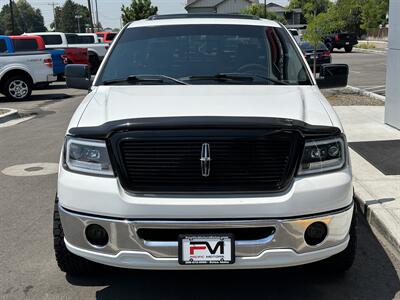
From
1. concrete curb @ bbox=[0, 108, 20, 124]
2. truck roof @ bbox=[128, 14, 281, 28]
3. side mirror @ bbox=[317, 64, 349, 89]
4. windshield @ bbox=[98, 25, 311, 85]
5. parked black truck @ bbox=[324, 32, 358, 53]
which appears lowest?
parked black truck @ bbox=[324, 32, 358, 53]

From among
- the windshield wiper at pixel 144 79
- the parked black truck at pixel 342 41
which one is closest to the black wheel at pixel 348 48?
the parked black truck at pixel 342 41

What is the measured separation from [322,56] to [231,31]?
59.2 feet

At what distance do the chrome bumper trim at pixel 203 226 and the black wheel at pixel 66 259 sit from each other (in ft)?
1.53

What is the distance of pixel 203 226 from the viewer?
10.3 feet

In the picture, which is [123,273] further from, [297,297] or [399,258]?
[399,258]

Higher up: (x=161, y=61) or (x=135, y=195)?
(x=161, y=61)

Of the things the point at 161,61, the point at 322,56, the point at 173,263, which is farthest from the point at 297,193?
the point at 322,56

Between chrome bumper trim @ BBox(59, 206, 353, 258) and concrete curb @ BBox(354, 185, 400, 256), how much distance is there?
1.54m

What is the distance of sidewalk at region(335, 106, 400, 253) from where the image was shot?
15.9 ft

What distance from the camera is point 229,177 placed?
128 inches

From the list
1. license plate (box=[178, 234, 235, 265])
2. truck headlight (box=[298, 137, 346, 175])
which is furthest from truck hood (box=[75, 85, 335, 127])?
license plate (box=[178, 234, 235, 265])

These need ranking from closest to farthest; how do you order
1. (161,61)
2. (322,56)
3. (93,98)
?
(93,98) → (161,61) → (322,56)

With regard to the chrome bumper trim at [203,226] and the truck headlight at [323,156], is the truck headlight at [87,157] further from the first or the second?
the truck headlight at [323,156]

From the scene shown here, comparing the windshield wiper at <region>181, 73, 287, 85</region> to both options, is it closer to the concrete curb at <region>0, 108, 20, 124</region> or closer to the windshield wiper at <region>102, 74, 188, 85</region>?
the windshield wiper at <region>102, 74, 188, 85</region>
